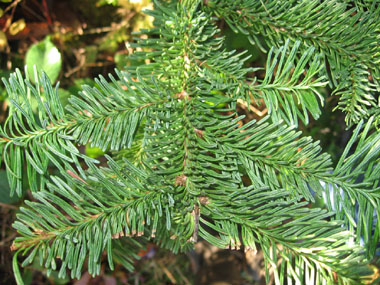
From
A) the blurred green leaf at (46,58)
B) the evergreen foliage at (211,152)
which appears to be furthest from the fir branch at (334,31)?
the blurred green leaf at (46,58)

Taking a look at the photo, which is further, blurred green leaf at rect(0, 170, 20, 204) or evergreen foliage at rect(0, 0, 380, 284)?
blurred green leaf at rect(0, 170, 20, 204)

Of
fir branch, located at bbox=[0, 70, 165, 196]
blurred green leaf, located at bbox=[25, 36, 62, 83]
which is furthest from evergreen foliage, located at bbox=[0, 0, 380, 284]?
blurred green leaf, located at bbox=[25, 36, 62, 83]

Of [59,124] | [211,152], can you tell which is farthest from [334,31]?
[59,124]

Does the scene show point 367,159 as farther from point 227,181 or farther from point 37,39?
point 37,39

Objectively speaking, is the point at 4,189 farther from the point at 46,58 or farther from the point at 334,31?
the point at 334,31

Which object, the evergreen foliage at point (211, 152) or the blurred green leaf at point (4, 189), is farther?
the blurred green leaf at point (4, 189)

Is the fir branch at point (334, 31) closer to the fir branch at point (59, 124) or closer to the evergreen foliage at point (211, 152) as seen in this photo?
the evergreen foliage at point (211, 152)

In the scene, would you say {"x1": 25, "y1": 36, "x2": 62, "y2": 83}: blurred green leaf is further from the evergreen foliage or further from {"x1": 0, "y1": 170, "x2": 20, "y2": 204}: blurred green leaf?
the evergreen foliage
